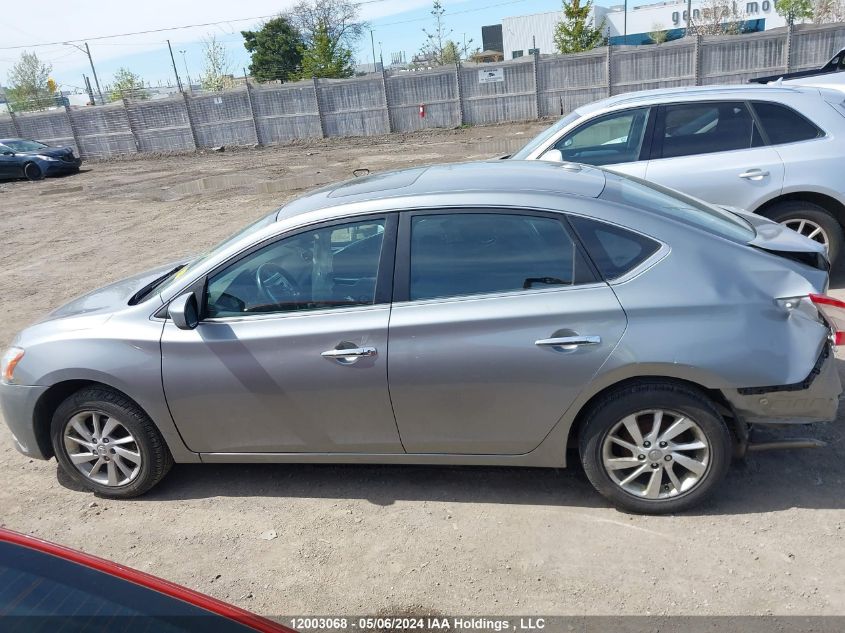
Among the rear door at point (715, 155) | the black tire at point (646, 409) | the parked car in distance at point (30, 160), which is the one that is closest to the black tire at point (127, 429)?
the black tire at point (646, 409)

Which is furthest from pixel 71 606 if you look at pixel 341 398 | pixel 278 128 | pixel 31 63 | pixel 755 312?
pixel 31 63

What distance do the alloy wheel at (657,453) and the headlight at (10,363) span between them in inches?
133

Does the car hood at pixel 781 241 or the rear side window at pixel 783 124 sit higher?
the rear side window at pixel 783 124

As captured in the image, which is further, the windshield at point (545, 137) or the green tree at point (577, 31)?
the green tree at point (577, 31)

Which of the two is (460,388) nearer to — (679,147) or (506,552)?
(506,552)

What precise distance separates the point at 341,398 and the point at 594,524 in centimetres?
146

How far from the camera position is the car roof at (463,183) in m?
3.82

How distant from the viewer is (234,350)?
150 inches

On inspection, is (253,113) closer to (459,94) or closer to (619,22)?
(459,94)

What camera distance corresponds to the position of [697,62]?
24.6 metres

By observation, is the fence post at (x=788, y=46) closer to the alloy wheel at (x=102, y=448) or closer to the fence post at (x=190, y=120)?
the fence post at (x=190, y=120)

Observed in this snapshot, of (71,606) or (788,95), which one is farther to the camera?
(788,95)

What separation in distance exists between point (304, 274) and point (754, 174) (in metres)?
4.39

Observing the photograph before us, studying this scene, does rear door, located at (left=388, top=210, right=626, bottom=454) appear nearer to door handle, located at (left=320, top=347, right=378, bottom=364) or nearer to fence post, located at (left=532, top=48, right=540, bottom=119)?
A: door handle, located at (left=320, top=347, right=378, bottom=364)
